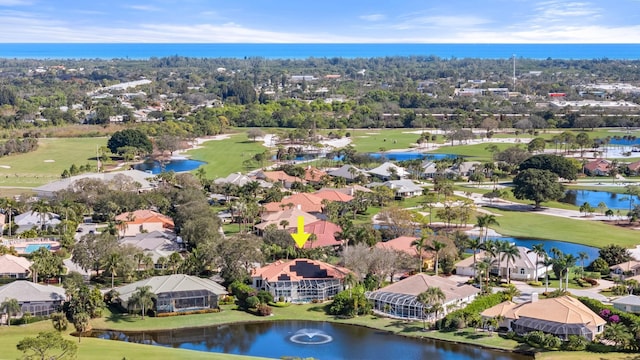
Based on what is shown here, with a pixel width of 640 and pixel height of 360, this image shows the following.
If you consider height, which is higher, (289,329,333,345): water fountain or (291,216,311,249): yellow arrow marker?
(291,216,311,249): yellow arrow marker

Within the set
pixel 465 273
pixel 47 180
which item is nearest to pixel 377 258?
pixel 465 273

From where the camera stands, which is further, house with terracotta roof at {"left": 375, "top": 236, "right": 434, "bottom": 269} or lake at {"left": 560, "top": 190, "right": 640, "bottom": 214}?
lake at {"left": 560, "top": 190, "right": 640, "bottom": 214}

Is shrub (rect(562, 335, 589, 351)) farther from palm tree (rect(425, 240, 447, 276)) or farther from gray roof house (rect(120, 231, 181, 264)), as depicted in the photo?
gray roof house (rect(120, 231, 181, 264))

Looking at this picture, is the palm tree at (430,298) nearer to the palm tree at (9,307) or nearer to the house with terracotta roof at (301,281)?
the house with terracotta roof at (301,281)

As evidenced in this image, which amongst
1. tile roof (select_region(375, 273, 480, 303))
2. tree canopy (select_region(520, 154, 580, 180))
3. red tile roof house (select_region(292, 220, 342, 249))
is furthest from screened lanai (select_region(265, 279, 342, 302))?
tree canopy (select_region(520, 154, 580, 180))

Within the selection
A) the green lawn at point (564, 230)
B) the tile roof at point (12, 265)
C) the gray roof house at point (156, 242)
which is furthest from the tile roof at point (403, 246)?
the tile roof at point (12, 265)
